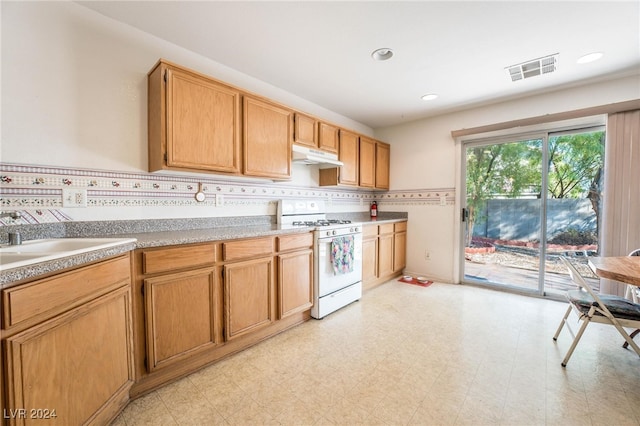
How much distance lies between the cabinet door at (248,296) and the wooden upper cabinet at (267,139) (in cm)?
83

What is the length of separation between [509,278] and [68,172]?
15.3ft

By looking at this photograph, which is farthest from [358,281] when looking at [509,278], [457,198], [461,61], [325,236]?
[461,61]

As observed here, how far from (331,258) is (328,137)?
145 centimetres

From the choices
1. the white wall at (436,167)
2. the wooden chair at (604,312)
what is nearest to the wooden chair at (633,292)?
the wooden chair at (604,312)

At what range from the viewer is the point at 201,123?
1.95 m

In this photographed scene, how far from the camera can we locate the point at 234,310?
75.4 inches

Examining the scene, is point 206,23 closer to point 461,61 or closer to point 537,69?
point 461,61

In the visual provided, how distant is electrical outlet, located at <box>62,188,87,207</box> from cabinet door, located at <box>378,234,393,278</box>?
3.01 metres

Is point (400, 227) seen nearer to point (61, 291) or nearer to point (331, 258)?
point (331, 258)

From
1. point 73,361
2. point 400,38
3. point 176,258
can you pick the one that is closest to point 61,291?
point 73,361

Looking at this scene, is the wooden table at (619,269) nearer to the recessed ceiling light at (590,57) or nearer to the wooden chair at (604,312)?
the wooden chair at (604,312)

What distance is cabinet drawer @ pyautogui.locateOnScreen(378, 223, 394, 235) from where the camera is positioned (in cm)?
352

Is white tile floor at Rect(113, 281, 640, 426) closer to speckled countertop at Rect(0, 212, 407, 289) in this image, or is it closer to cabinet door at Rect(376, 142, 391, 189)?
speckled countertop at Rect(0, 212, 407, 289)

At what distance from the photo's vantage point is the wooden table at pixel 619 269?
4.70 ft
